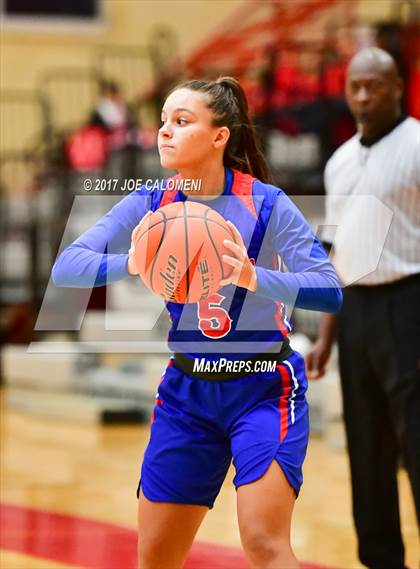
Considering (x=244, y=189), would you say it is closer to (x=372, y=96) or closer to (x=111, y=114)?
(x=372, y=96)

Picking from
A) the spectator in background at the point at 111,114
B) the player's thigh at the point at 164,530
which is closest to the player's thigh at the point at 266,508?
the player's thigh at the point at 164,530

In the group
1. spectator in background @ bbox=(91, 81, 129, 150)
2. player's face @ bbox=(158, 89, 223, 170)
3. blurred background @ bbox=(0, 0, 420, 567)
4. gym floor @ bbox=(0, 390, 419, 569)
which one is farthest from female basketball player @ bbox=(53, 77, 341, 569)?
spectator in background @ bbox=(91, 81, 129, 150)

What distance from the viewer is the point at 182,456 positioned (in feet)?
10.3

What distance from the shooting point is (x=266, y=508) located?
294cm

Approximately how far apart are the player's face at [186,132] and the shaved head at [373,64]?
1282mm

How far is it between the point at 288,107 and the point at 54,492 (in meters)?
4.12

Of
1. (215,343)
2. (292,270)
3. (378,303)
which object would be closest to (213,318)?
(215,343)

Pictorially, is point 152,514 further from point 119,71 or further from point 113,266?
point 119,71

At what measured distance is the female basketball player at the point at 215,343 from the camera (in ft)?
10.0

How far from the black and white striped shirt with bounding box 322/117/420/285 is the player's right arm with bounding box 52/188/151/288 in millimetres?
1265

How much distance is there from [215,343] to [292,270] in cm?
28

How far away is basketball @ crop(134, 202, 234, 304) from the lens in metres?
2.94

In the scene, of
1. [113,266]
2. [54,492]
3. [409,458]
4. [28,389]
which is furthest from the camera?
[28,389]

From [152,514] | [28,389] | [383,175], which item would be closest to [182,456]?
[152,514]
